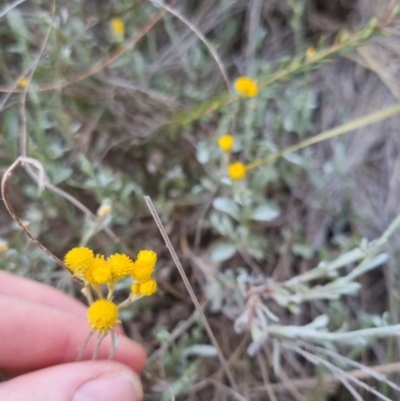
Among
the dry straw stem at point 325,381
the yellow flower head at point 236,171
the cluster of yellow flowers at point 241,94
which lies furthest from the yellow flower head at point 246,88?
the dry straw stem at point 325,381

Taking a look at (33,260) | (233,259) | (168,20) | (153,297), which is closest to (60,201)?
(33,260)

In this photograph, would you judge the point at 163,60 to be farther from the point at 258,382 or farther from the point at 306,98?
the point at 258,382

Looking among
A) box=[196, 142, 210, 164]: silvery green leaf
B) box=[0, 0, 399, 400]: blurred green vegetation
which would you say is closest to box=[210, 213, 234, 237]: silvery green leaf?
box=[0, 0, 399, 400]: blurred green vegetation

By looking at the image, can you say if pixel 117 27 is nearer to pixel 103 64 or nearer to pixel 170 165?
pixel 103 64

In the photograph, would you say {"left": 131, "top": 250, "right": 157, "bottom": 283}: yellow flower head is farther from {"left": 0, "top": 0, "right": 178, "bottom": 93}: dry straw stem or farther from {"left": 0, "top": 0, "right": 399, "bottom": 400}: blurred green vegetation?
{"left": 0, "top": 0, "right": 178, "bottom": 93}: dry straw stem

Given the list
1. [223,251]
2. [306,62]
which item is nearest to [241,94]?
[306,62]

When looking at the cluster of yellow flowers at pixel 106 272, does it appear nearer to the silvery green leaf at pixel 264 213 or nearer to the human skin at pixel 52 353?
the human skin at pixel 52 353

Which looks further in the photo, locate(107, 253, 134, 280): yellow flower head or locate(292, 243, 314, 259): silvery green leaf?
locate(292, 243, 314, 259): silvery green leaf
